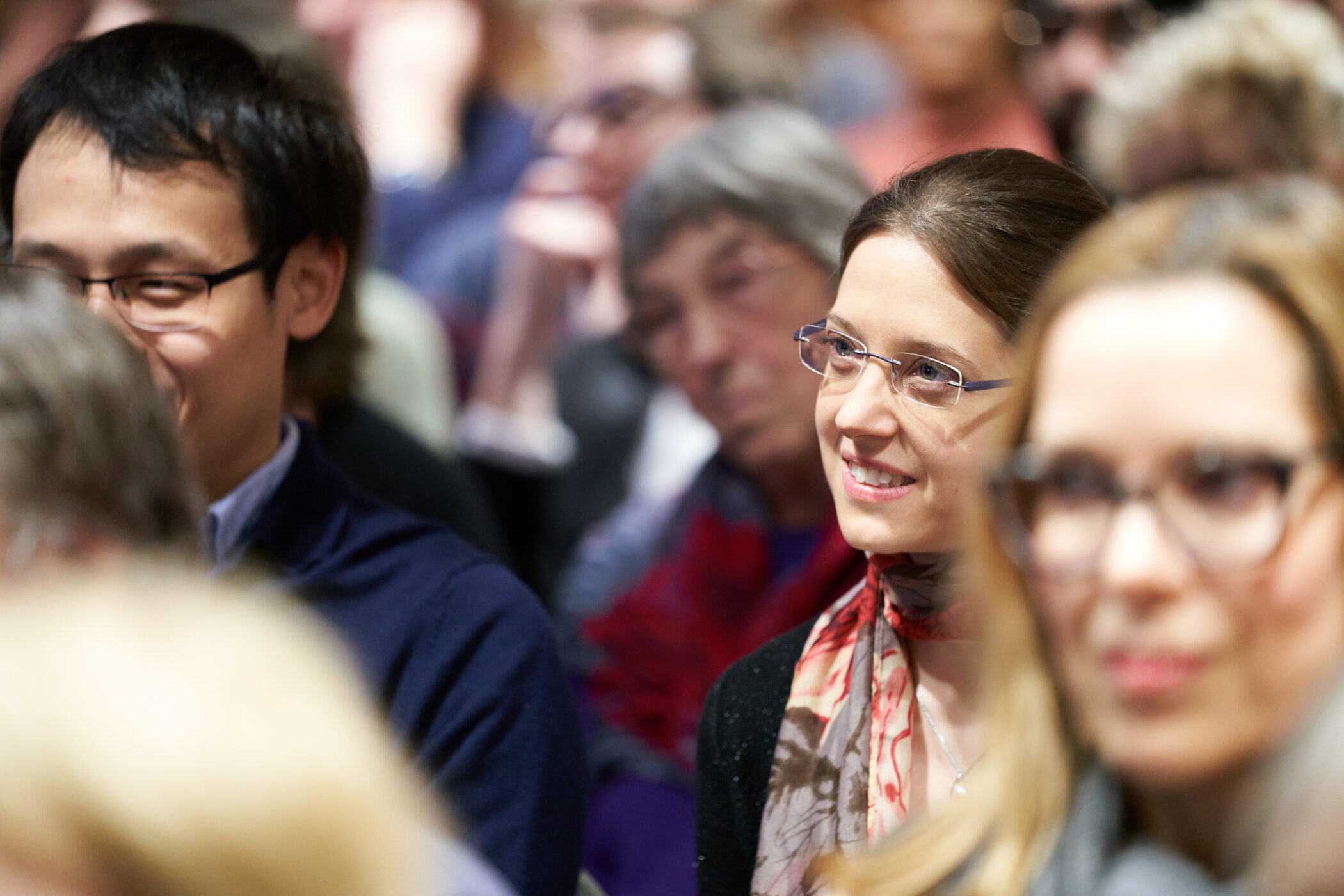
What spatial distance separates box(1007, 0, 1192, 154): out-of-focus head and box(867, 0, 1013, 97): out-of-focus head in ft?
0.15

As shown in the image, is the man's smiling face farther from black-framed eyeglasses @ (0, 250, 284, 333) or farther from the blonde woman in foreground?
the blonde woman in foreground

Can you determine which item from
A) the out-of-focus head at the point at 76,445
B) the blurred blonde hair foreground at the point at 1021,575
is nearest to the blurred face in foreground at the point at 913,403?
the blurred blonde hair foreground at the point at 1021,575

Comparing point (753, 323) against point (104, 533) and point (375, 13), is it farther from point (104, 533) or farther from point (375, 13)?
point (375, 13)

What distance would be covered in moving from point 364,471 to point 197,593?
1556 millimetres

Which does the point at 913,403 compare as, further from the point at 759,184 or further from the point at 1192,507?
the point at 759,184

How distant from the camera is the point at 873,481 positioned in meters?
1.63

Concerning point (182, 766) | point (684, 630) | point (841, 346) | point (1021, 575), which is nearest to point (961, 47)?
point (684, 630)

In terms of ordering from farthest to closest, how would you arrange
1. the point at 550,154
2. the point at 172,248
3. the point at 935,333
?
1. the point at 550,154
2. the point at 172,248
3. the point at 935,333

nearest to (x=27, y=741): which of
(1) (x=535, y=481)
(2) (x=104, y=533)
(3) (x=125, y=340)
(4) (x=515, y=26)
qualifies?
(2) (x=104, y=533)

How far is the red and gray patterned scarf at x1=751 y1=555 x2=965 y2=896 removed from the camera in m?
1.63

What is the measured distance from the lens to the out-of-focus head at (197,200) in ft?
6.19

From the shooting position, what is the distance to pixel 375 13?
188 inches

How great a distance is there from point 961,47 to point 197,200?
7.30 feet

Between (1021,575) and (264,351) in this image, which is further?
(264,351)
